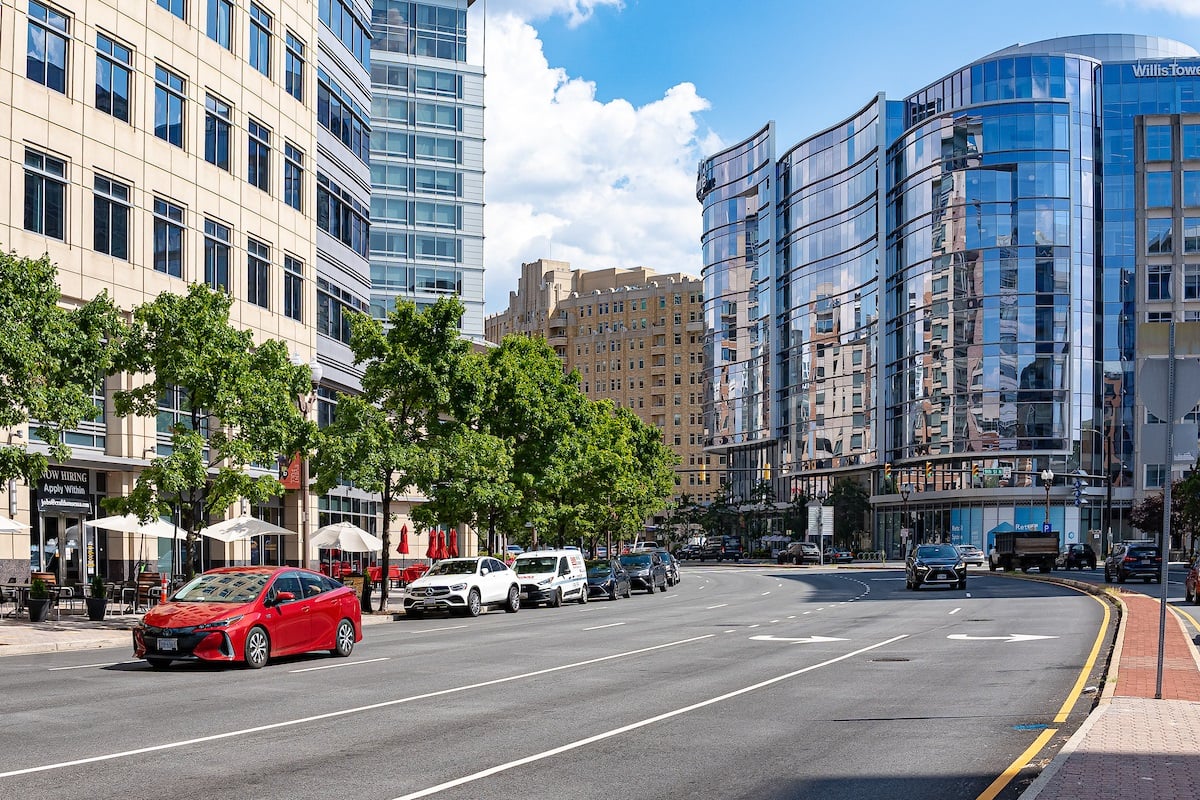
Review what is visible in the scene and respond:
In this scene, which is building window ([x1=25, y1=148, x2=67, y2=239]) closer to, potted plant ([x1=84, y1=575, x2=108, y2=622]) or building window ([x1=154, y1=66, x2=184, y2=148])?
building window ([x1=154, y1=66, x2=184, y2=148])

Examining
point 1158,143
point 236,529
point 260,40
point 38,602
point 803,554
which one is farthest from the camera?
point 1158,143

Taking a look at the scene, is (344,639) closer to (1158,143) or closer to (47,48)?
(47,48)

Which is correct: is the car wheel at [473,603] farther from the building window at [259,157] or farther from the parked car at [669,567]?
the parked car at [669,567]

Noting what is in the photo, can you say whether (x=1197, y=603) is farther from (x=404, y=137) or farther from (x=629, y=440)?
(x=404, y=137)

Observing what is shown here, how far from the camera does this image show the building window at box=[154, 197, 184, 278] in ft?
137

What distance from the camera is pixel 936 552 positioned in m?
49.7

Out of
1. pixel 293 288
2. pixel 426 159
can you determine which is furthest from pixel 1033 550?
pixel 426 159

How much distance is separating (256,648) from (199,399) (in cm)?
1231

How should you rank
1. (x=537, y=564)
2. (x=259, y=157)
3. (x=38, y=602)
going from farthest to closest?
(x=259, y=157) → (x=537, y=564) → (x=38, y=602)

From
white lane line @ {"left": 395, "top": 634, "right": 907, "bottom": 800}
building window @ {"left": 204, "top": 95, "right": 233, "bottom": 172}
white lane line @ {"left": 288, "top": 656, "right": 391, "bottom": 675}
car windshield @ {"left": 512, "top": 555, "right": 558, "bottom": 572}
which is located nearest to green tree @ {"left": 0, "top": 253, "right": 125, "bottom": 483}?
white lane line @ {"left": 288, "top": 656, "right": 391, "bottom": 675}

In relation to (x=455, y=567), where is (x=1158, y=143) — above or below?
above

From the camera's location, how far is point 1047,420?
10912cm

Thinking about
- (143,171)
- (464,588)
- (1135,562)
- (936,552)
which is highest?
(143,171)

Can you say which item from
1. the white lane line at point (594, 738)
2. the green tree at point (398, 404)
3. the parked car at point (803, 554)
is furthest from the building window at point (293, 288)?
→ the parked car at point (803, 554)
